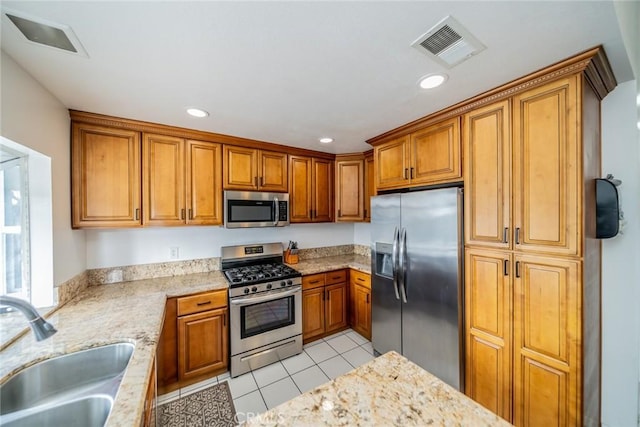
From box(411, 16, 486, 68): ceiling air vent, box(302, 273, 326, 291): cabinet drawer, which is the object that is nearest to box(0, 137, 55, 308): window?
box(302, 273, 326, 291): cabinet drawer

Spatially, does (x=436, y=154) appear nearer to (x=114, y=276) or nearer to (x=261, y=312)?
(x=261, y=312)

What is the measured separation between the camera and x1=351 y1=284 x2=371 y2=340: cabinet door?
292cm

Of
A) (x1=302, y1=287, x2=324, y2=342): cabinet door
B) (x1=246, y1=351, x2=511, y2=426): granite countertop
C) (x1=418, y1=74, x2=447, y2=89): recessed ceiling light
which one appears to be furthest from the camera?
(x1=302, y1=287, x2=324, y2=342): cabinet door

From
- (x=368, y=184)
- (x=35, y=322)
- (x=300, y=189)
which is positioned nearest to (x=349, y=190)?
(x=368, y=184)

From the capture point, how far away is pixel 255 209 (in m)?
2.75

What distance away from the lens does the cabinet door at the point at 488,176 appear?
164 centimetres

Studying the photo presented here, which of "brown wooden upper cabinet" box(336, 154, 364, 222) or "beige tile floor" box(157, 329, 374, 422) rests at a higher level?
"brown wooden upper cabinet" box(336, 154, 364, 222)

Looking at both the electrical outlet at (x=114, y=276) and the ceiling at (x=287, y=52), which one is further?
the electrical outlet at (x=114, y=276)

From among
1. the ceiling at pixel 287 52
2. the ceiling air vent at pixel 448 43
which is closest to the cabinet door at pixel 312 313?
the ceiling at pixel 287 52

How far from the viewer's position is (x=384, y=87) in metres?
1.63

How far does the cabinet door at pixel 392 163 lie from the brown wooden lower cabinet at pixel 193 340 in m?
1.98

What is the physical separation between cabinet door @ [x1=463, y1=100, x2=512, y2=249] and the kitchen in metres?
0.34

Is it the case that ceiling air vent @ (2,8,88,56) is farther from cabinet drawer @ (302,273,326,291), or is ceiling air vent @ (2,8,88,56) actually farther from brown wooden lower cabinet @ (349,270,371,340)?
brown wooden lower cabinet @ (349,270,371,340)

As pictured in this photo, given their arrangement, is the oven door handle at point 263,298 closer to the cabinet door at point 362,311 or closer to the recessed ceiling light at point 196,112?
the cabinet door at point 362,311
